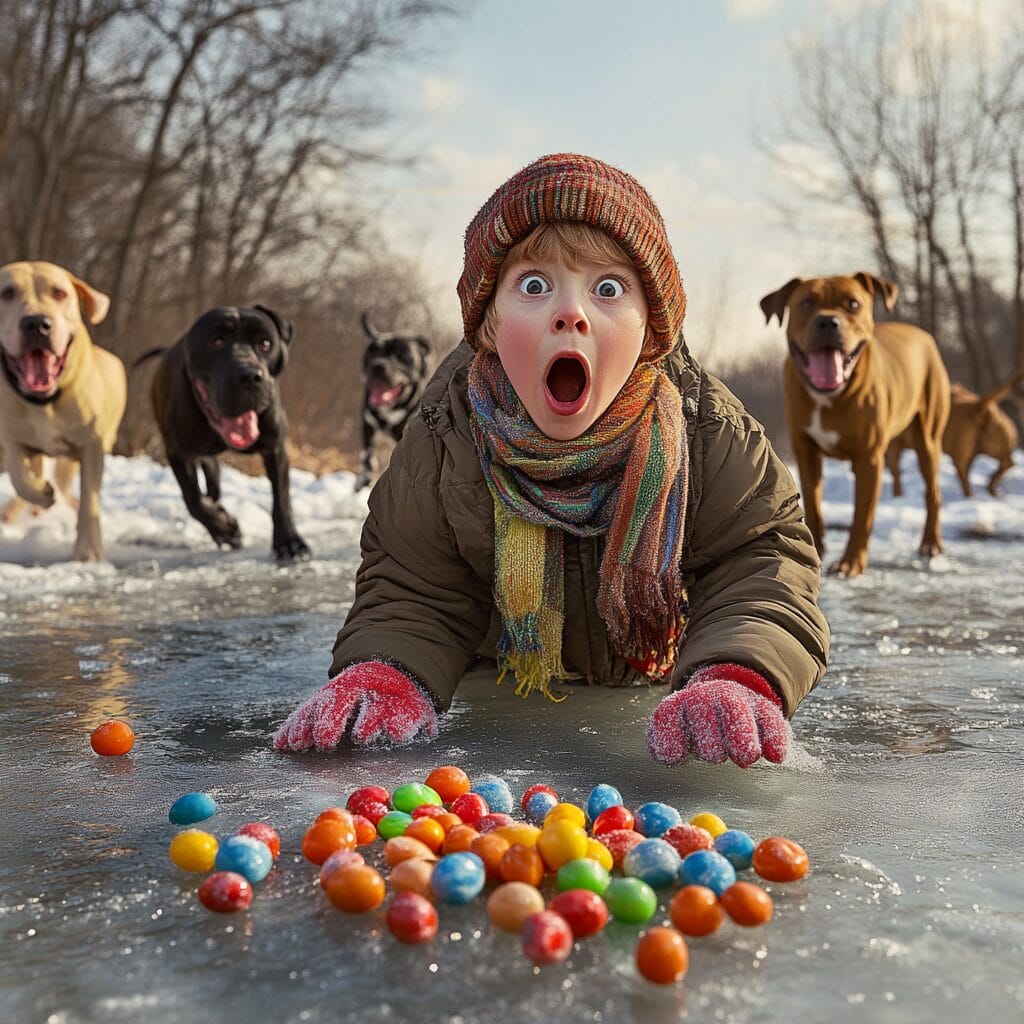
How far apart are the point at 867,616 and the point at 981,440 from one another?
955cm

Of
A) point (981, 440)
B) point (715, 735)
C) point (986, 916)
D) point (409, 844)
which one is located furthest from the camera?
point (981, 440)

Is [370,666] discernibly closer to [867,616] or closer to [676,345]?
[676,345]

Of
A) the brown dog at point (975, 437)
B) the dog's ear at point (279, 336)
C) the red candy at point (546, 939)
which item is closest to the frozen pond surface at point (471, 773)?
the red candy at point (546, 939)

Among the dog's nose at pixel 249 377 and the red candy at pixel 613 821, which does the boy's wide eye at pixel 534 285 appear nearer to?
the red candy at pixel 613 821

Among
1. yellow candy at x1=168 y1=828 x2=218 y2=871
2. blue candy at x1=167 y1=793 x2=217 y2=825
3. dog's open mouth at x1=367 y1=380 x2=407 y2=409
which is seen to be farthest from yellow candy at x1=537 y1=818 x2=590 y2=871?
dog's open mouth at x1=367 y1=380 x2=407 y2=409

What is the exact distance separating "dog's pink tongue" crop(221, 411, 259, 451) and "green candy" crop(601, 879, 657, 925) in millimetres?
4816

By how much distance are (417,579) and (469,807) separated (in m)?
0.96

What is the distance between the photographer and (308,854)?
1.72m

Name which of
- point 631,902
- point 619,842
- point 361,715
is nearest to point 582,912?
point 631,902

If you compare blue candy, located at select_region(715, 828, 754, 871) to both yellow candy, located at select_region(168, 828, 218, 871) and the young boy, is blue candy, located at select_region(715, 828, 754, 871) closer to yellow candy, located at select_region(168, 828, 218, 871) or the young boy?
the young boy

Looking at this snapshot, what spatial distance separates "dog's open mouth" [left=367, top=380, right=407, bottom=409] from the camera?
33.0 feet

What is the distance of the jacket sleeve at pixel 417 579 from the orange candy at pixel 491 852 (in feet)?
3.11

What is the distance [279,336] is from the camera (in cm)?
637

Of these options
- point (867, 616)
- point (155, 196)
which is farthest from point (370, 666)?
point (155, 196)
